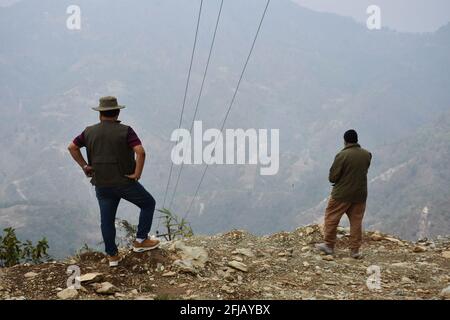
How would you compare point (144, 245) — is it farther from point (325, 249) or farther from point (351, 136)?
point (351, 136)

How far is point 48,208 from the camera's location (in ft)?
479

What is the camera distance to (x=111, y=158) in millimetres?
5176

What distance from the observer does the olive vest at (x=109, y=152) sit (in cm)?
515

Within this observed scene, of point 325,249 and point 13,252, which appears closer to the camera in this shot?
point 325,249

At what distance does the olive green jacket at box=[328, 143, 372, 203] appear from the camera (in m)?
6.74

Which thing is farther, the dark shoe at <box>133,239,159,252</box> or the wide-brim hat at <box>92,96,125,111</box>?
the dark shoe at <box>133,239,159,252</box>

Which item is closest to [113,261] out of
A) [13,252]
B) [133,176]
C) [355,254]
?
[133,176]

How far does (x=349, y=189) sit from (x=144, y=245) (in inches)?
128

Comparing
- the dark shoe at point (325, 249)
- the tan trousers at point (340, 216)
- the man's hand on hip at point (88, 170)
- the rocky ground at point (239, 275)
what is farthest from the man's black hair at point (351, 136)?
the man's hand on hip at point (88, 170)

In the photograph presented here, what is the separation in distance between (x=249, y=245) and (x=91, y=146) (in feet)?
11.8

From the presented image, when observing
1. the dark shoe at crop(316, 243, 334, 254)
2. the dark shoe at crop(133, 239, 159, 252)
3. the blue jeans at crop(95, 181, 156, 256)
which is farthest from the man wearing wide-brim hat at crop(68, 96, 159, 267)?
the dark shoe at crop(316, 243, 334, 254)

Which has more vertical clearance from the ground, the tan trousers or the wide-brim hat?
the wide-brim hat

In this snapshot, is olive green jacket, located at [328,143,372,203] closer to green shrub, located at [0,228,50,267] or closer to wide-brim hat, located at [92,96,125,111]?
wide-brim hat, located at [92,96,125,111]
